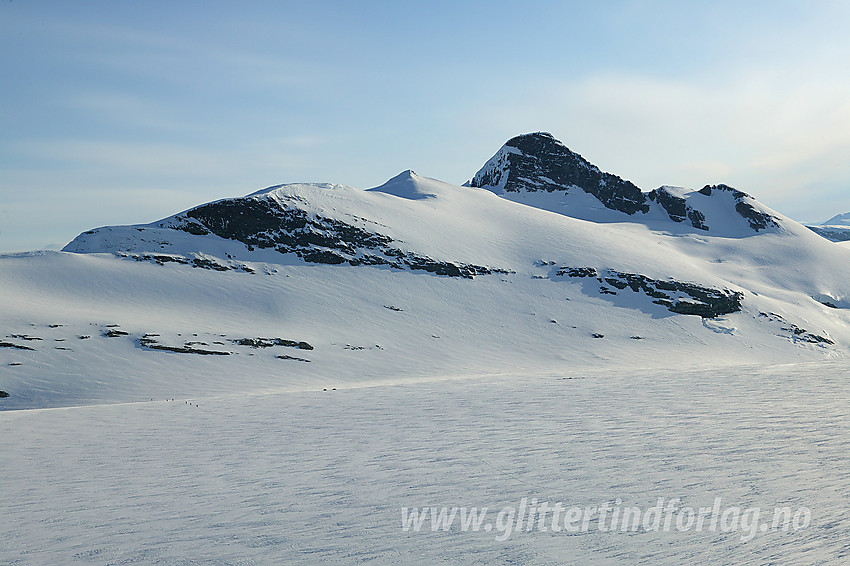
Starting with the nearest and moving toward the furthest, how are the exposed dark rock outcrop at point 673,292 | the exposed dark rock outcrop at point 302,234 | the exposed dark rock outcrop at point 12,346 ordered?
the exposed dark rock outcrop at point 12,346, the exposed dark rock outcrop at point 302,234, the exposed dark rock outcrop at point 673,292

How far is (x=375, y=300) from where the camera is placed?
36.4m

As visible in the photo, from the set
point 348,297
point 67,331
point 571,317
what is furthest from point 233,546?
point 571,317

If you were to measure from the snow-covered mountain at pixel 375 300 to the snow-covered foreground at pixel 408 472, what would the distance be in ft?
26.5

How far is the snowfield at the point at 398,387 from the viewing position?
8.01m

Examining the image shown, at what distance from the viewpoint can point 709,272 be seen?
53.2m

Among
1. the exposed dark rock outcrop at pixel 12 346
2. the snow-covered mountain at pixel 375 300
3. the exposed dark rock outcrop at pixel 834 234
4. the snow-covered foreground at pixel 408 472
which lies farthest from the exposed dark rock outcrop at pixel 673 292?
the exposed dark rock outcrop at pixel 834 234

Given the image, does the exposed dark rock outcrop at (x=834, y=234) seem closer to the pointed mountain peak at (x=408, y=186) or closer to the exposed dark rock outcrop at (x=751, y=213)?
the exposed dark rock outcrop at (x=751, y=213)

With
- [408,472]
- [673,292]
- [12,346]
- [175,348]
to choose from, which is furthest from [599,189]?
[408,472]

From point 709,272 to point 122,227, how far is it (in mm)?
53661

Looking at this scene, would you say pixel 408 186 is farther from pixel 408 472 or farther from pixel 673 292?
pixel 408 472

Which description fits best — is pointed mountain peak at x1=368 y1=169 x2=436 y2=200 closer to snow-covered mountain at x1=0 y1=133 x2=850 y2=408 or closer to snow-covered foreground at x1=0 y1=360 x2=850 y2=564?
snow-covered mountain at x1=0 y1=133 x2=850 y2=408

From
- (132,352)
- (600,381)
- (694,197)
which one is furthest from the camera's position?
Result: (694,197)

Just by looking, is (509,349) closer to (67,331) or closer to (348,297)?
(348,297)

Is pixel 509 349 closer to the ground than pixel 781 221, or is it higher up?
closer to the ground
